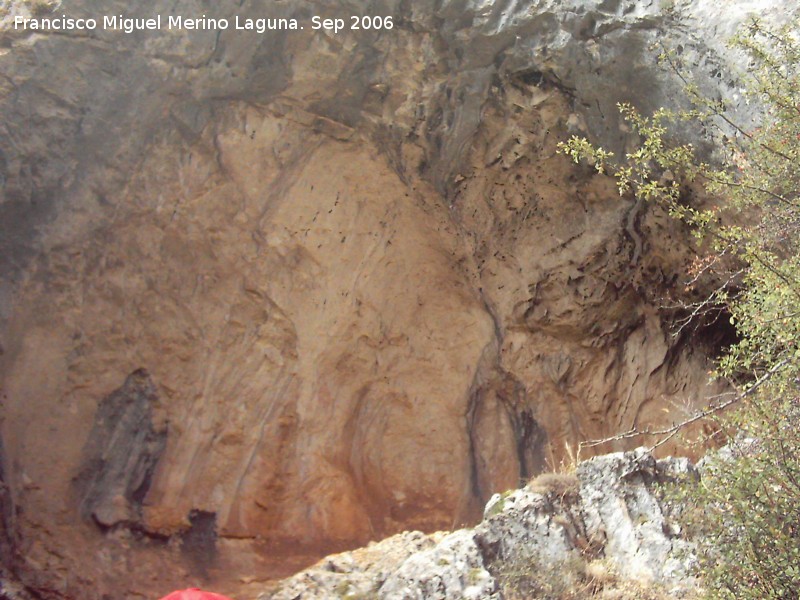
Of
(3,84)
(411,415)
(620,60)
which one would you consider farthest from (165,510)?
(620,60)

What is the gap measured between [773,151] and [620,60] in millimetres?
2515

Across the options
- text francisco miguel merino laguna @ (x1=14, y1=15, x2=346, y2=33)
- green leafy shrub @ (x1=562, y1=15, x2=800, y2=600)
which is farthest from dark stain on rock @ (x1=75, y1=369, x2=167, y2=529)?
green leafy shrub @ (x1=562, y1=15, x2=800, y2=600)

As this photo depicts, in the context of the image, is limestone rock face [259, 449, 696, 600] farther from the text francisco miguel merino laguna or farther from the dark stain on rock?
the text francisco miguel merino laguna

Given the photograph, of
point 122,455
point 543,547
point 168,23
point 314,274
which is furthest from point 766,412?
point 168,23

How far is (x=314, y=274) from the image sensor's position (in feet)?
25.8

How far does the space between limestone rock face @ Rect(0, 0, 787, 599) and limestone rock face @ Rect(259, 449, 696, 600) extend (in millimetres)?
2119

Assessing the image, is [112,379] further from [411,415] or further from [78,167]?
[411,415]

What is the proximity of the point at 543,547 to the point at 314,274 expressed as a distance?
3580 millimetres

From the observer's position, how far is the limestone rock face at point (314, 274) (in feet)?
23.0

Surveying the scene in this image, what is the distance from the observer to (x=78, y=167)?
7.22m

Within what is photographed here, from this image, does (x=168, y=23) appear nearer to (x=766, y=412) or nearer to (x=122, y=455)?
(x=122, y=455)

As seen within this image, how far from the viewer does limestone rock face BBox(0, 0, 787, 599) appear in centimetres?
700

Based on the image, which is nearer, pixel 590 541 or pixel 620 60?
pixel 590 541

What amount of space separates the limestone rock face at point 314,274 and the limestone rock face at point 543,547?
6.95 ft
